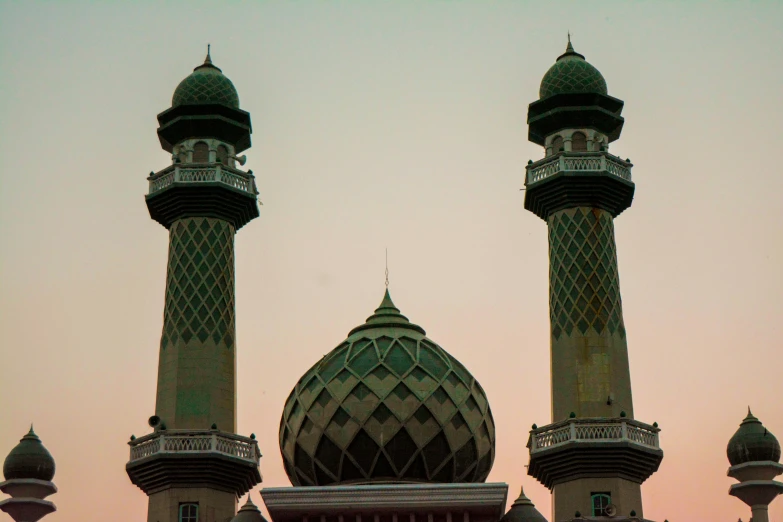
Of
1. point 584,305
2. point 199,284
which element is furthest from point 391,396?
point 199,284

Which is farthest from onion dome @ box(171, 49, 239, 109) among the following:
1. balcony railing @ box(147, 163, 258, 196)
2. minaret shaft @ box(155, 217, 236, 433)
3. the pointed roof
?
the pointed roof

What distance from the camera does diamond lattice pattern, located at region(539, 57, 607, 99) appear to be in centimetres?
4291

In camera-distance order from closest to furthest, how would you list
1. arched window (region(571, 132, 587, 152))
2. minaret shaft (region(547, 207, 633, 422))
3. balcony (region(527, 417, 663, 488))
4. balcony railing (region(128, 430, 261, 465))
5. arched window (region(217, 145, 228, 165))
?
balcony (region(527, 417, 663, 488)), balcony railing (region(128, 430, 261, 465)), minaret shaft (region(547, 207, 633, 422)), arched window (region(571, 132, 587, 152)), arched window (region(217, 145, 228, 165))

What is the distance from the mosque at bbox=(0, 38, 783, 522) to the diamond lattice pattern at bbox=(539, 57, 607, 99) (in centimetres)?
5

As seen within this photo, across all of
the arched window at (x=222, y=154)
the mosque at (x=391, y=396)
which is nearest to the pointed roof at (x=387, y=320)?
the mosque at (x=391, y=396)

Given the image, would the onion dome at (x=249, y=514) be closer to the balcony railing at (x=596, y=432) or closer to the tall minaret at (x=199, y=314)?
the tall minaret at (x=199, y=314)

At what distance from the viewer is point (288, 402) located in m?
39.3

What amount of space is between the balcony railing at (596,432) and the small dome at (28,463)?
1062cm

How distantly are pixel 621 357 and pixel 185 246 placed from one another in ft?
34.1

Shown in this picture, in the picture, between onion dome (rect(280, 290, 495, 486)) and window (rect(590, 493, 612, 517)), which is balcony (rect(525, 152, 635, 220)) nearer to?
onion dome (rect(280, 290, 495, 486))

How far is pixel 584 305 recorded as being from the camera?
4066 cm

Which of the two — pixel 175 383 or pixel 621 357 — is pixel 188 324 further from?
pixel 621 357

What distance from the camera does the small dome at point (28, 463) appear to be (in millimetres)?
37844

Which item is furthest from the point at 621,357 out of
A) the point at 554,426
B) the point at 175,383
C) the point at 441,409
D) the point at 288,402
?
the point at 175,383
